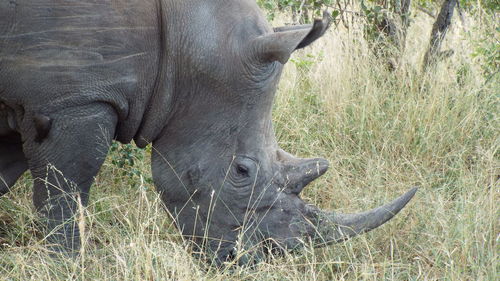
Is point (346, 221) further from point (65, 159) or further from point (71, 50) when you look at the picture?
point (71, 50)

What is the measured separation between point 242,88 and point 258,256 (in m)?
0.89

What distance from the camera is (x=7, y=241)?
5.08 metres

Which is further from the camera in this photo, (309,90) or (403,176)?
(309,90)

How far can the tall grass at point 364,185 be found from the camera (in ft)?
14.3

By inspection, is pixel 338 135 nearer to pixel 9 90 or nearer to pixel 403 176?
pixel 403 176

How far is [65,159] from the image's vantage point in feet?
14.2

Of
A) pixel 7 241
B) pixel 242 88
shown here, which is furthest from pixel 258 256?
pixel 7 241

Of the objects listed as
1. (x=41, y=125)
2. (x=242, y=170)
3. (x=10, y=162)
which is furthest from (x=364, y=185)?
(x=41, y=125)

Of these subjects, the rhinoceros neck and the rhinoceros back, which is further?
the rhinoceros neck

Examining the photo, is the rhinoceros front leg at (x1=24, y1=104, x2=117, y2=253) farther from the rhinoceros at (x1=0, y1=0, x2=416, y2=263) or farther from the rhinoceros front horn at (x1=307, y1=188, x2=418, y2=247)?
the rhinoceros front horn at (x1=307, y1=188, x2=418, y2=247)

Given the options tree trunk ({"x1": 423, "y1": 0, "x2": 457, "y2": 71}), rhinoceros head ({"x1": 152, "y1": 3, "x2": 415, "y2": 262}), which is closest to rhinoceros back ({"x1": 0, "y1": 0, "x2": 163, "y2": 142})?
rhinoceros head ({"x1": 152, "y1": 3, "x2": 415, "y2": 262})

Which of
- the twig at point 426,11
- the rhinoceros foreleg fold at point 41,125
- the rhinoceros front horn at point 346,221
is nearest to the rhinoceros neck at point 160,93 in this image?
the rhinoceros foreleg fold at point 41,125

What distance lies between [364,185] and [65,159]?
2.41 m

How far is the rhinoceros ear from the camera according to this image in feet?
13.8
